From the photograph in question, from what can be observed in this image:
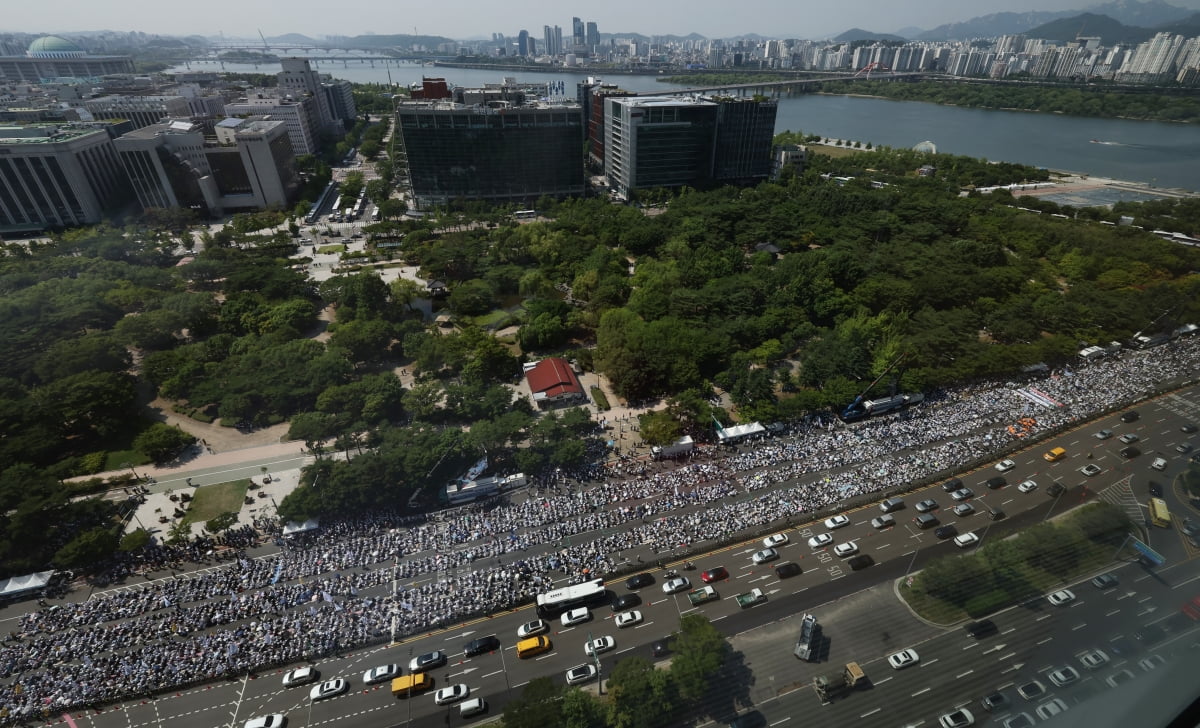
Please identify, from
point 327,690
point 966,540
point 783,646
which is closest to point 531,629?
point 327,690

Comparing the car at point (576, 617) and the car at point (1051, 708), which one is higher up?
the car at point (1051, 708)

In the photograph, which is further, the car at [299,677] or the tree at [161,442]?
the tree at [161,442]

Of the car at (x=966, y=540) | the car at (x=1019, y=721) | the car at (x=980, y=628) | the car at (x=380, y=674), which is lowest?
the car at (x=380, y=674)

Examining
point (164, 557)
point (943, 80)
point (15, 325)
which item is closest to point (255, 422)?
point (164, 557)

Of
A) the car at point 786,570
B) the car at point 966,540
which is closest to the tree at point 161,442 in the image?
the car at point 786,570

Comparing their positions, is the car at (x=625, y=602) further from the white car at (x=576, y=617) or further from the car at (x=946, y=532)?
the car at (x=946, y=532)

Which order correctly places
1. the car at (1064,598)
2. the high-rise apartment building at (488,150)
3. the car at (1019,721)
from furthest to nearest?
1. the high-rise apartment building at (488,150)
2. the car at (1064,598)
3. the car at (1019,721)

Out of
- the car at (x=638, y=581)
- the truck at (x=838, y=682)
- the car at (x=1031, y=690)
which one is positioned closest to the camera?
the car at (x=1031, y=690)
